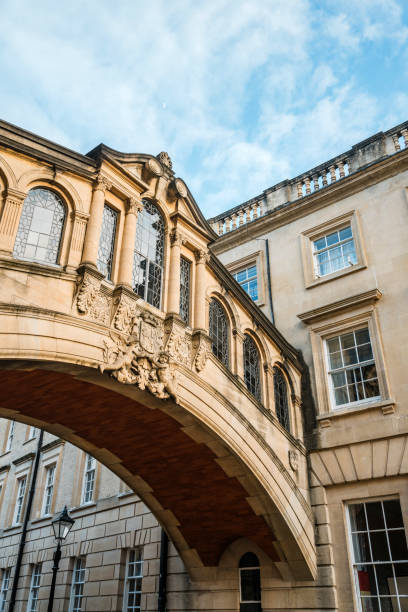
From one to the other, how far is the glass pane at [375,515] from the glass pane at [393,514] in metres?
0.14

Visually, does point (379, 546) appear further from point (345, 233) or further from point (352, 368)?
point (345, 233)

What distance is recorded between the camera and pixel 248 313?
478 inches

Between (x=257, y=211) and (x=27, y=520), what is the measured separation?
1379 centimetres

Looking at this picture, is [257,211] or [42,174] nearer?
[42,174]

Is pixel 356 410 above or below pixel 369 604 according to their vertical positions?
above

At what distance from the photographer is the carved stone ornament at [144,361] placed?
786cm

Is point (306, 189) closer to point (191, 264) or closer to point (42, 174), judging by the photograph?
point (191, 264)

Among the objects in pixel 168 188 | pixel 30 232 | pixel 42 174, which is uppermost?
pixel 168 188

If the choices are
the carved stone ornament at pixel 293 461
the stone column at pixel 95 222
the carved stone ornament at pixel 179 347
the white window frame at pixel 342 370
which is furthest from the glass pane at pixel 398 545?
the stone column at pixel 95 222

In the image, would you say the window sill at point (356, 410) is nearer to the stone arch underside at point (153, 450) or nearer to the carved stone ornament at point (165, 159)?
the stone arch underside at point (153, 450)

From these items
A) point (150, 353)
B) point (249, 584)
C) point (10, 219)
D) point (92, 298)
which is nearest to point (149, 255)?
point (150, 353)

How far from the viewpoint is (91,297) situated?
774 cm

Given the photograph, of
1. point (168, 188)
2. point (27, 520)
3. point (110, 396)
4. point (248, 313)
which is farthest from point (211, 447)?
point (27, 520)

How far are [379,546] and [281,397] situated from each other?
3.76 meters
